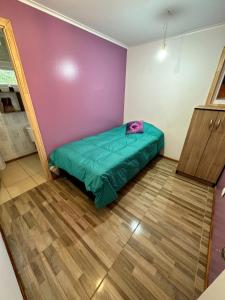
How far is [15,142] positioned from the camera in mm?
2951

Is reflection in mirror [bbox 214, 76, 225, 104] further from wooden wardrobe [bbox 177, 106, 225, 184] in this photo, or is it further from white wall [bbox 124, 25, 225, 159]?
wooden wardrobe [bbox 177, 106, 225, 184]

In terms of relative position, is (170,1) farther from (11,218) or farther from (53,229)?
(11,218)

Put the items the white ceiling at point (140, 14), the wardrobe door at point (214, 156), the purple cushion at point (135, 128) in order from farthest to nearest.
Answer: the purple cushion at point (135, 128)
the wardrobe door at point (214, 156)
the white ceiling at point (140, 14)

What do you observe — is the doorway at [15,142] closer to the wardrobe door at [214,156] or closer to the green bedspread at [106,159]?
the green bedspread at [106,159]

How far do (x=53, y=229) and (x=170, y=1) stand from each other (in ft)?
9.72

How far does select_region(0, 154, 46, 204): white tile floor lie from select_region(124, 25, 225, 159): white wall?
2533 mm

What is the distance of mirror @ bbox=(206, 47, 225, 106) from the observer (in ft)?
6.76

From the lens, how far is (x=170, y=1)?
152 cm

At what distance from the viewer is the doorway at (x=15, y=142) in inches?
79.7

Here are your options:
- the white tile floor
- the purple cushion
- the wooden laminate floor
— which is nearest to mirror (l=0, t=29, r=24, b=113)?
the white tile floor

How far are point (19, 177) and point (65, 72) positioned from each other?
201cm

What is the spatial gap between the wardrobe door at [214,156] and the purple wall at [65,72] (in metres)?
2.10

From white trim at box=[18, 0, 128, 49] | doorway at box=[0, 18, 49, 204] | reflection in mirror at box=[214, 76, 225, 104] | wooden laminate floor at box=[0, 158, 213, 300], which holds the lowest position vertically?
wooden laminate floor at box=[0, 158, 213, 300]

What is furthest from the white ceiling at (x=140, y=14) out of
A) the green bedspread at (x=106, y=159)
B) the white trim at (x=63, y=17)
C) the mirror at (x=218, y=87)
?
the green bedspread at (x=106, y=159)
